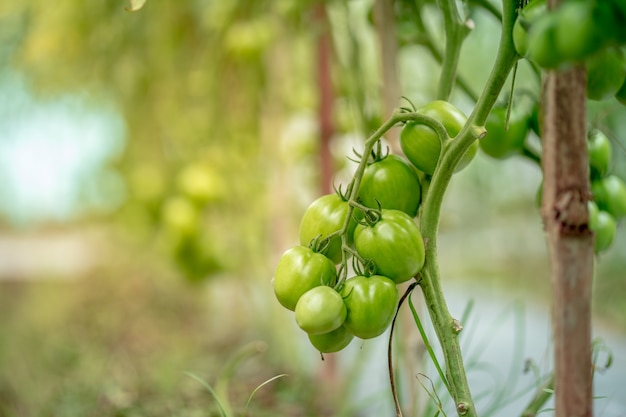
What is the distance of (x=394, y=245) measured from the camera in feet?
0.90

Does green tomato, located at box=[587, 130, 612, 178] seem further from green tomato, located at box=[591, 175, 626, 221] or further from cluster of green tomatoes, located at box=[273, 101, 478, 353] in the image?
cluster of green tomatoes, located at box=[273, 101, 478, 353]

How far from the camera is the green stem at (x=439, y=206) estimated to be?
0.92 ft

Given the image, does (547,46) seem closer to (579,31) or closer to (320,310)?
(579,31)

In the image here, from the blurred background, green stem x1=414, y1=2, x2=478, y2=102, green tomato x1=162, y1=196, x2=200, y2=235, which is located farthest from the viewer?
green tomato x1=162, y1=196, x2=200, y2=235

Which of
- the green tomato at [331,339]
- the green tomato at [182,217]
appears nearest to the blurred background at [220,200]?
the green tomato at [182,217]

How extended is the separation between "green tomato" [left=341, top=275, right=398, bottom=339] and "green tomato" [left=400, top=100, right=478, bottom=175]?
0.22 feet

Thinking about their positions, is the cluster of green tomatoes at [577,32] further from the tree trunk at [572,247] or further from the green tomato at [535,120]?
the green tomato at [535,120]

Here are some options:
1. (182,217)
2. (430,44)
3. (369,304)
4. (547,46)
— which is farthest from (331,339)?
(182,217)

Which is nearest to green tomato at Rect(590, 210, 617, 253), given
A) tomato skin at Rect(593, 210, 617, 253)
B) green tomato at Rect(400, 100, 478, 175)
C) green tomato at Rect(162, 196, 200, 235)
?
tomato skin at Rect(593, 210, 617, 253)

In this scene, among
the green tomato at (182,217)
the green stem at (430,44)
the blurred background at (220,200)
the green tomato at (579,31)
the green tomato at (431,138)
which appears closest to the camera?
the green tomato at (579,31)

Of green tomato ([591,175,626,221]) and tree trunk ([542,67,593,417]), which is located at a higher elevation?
green tomato ([591,175,626,221])

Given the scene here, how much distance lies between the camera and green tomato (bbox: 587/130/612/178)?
37 centimetres

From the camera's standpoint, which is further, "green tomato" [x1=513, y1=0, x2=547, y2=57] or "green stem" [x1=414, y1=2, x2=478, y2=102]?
"green stem" [x1=414, y1=2, x2=478, y2=102]

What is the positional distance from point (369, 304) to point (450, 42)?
0.19 metres
